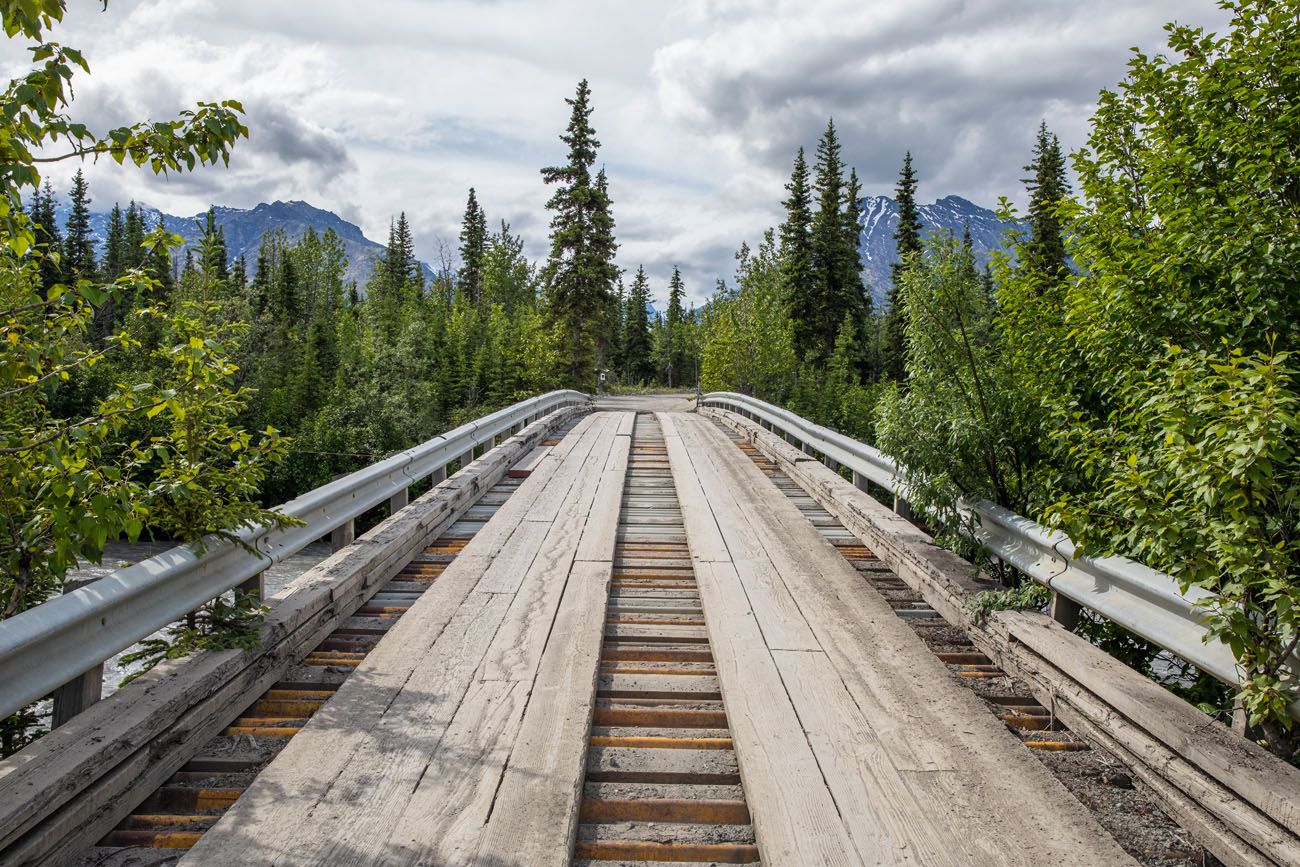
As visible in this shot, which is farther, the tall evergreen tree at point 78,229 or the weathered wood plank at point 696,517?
the tall evergreen tree at point 78,229

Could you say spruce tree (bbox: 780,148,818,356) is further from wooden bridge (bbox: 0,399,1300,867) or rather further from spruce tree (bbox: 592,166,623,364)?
wooden bridge (bbox: 0,399,1300,867)

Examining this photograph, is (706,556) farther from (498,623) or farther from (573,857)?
(573,857)

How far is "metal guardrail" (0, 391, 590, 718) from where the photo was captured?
2.33 metres

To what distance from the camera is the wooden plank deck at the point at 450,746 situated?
7.55ft

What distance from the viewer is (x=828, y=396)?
4547 cm

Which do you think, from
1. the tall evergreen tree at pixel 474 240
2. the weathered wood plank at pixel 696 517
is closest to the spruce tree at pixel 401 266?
the tall evergreen tree at pixel 474 240

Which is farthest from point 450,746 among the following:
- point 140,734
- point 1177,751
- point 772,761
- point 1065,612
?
point 1065,612

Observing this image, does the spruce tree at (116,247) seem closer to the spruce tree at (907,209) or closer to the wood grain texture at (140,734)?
the spruce tree at (907,209)

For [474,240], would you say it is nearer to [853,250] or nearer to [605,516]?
[853,250]

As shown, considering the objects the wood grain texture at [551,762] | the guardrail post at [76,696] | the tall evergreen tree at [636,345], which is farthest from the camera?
the tall evergreen tree at [636,345]

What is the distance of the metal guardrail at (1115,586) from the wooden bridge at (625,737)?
8.3 inches

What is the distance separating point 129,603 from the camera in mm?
2895

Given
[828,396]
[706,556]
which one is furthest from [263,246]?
[706,556]

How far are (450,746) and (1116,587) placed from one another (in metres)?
3.00
